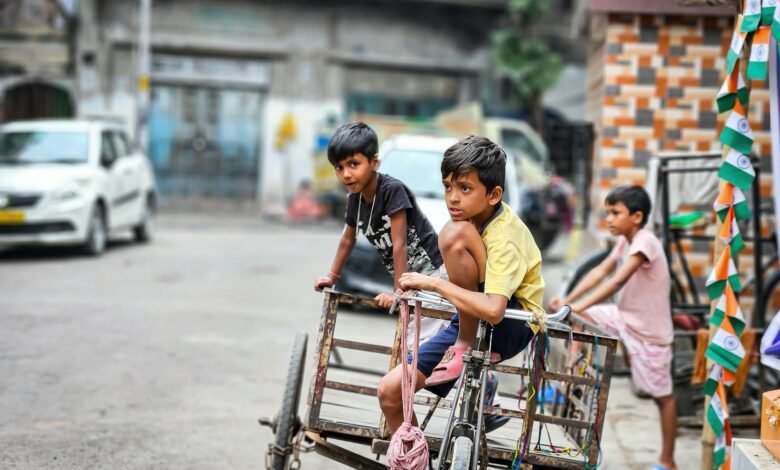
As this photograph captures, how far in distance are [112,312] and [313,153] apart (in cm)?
1581

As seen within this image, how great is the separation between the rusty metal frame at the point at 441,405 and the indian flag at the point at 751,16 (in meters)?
1.54

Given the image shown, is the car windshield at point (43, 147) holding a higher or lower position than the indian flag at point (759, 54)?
lower

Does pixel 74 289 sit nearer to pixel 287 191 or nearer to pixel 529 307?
pixel 529 307

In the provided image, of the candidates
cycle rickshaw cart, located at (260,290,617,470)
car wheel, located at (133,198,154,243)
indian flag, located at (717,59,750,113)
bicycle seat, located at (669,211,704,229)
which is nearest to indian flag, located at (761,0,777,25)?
indian flag, located at (717,59,750,113)

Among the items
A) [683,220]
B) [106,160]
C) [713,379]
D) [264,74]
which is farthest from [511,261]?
[264,74]

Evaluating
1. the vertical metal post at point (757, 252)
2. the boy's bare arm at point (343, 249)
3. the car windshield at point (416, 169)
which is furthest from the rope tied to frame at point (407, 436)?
the car windshield at point (416, 169)

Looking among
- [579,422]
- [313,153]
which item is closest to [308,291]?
[579,422]

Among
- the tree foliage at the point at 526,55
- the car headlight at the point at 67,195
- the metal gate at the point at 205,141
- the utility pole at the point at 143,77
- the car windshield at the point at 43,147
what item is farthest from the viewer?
the metal gate at the point at 205,141

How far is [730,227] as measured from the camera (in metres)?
4.63

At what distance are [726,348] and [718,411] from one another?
290mm

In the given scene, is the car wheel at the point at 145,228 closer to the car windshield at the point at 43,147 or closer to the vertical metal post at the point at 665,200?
the car windshield at the point at 43,147

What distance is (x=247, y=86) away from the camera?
25.2 meters

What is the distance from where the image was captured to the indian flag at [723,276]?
4.62 metres

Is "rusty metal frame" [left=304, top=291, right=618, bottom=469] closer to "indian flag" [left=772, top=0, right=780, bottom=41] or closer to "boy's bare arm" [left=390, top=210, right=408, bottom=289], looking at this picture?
"boy's bare arm" [left=390, top=210, right=408, bottom=289]
